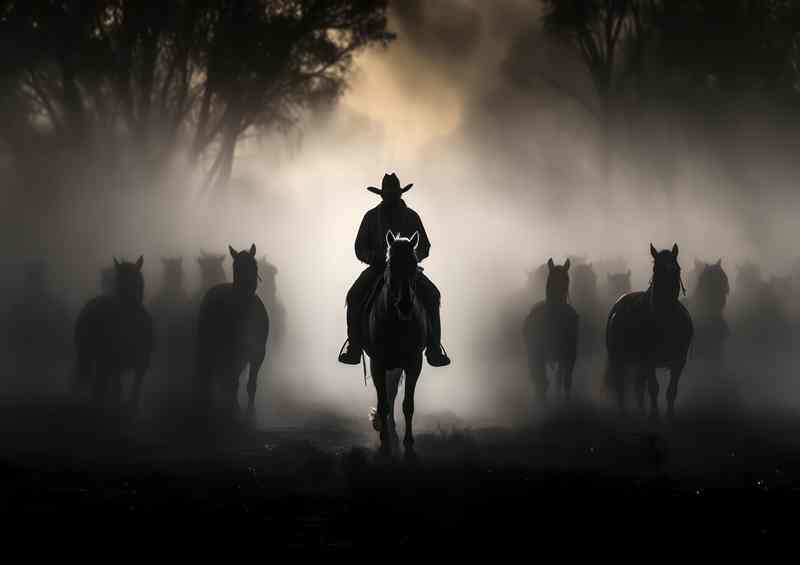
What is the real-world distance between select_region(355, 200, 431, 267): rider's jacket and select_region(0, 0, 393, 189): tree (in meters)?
20.2

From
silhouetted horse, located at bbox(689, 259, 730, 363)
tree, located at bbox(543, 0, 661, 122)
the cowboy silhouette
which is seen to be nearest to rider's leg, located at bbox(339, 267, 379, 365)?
the cowboy silhouette

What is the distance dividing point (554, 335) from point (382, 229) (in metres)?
6.29

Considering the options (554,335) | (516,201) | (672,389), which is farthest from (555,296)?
(516,201)

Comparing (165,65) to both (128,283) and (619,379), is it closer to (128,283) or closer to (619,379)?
(128,283)

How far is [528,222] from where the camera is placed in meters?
57.1

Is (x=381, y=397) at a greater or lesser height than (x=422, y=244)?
lesser

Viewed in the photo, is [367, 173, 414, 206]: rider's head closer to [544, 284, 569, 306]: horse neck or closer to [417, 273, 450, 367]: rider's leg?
[417, 273, 450, 367]: rider's leg

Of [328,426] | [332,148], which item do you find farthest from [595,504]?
[332,148]

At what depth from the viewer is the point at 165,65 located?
37375 millimetres

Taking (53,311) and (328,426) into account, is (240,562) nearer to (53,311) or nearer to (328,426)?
(328,426)

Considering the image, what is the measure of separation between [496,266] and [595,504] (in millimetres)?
32360

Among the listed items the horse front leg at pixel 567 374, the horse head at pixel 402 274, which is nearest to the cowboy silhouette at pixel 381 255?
the horse head at pixel 402 274

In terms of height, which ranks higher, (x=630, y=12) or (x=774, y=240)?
(x=630, y=12)

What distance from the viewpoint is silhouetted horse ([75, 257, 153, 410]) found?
65.9 ft
